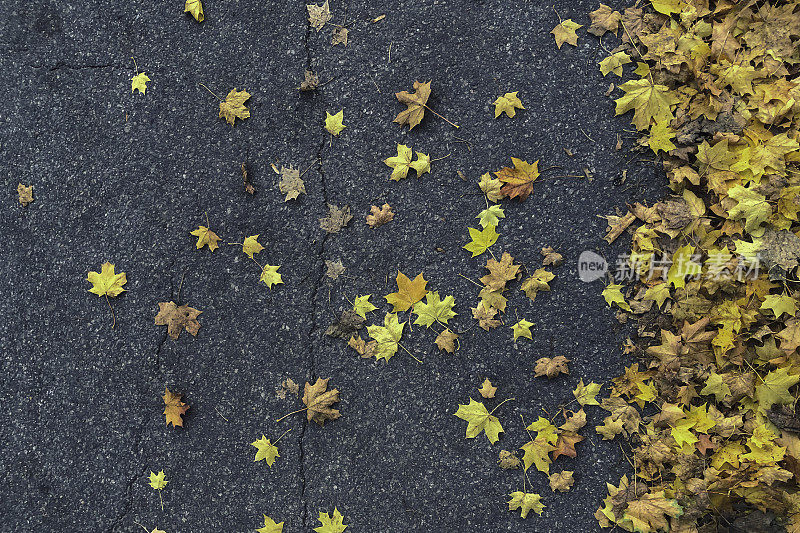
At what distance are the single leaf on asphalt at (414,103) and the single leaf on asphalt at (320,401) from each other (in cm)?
134

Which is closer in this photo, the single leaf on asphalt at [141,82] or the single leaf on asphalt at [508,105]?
the single leaf on asphalt at [508,105]

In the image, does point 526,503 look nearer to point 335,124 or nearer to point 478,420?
point 478,420

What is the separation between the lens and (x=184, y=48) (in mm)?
2602

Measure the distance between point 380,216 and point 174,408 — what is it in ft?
4.59

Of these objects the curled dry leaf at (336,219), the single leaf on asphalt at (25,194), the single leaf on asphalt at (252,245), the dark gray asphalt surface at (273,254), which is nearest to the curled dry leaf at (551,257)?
the dark gray asphalt surface at (273,254)

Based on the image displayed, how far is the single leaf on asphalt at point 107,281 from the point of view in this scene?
8.36ft

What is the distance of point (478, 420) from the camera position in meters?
2.35

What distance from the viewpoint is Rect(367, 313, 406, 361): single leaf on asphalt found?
2400mm

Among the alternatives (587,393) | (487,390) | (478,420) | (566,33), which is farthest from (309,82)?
(587,393)

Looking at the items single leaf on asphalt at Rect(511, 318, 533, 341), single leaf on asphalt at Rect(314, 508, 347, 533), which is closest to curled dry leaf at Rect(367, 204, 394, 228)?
single leaf on asphalt at Rect(511, 318, 533, 341)

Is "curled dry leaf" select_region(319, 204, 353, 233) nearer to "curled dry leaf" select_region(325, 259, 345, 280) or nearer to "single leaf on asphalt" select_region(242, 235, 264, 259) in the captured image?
"curled dry leaf" select_region(325, 259, 345, 280)

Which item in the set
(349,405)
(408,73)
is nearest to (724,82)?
(408,73)

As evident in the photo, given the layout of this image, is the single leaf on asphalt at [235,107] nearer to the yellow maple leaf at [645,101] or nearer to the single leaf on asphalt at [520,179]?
the single leaf on asphalt at [520,179]

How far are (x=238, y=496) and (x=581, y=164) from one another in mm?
2310
